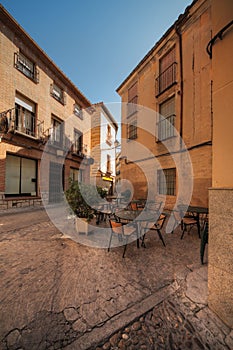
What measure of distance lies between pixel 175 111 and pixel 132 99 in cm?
432

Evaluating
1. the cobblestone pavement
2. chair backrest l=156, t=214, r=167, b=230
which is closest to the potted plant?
the cobblestone pavement

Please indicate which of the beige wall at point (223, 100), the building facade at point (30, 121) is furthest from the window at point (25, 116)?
the beige wall at point (223, 100)

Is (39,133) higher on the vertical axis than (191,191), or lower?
higher

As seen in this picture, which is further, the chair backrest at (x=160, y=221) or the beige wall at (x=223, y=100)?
the chair backrest at (x=160, y=221)

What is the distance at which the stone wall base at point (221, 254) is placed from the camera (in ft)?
5.40

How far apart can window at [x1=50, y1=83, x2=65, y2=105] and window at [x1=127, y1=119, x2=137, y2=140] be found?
18.4ft

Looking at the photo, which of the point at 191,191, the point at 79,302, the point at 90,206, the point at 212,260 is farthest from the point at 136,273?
the point at 191,191

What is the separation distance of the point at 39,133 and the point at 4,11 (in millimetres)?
5661

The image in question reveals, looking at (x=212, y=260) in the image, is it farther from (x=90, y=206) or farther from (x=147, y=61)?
(x=147, y=61)

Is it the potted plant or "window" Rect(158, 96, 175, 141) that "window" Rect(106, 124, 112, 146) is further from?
the potted plant

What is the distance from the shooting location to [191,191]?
21.5 feet

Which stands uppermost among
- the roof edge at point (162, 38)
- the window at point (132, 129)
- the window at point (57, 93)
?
the roof edge at point (162, 38)

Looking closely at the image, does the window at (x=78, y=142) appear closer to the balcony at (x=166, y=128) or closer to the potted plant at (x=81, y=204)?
the balcony at (x=166, y=128)

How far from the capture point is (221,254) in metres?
1.73
